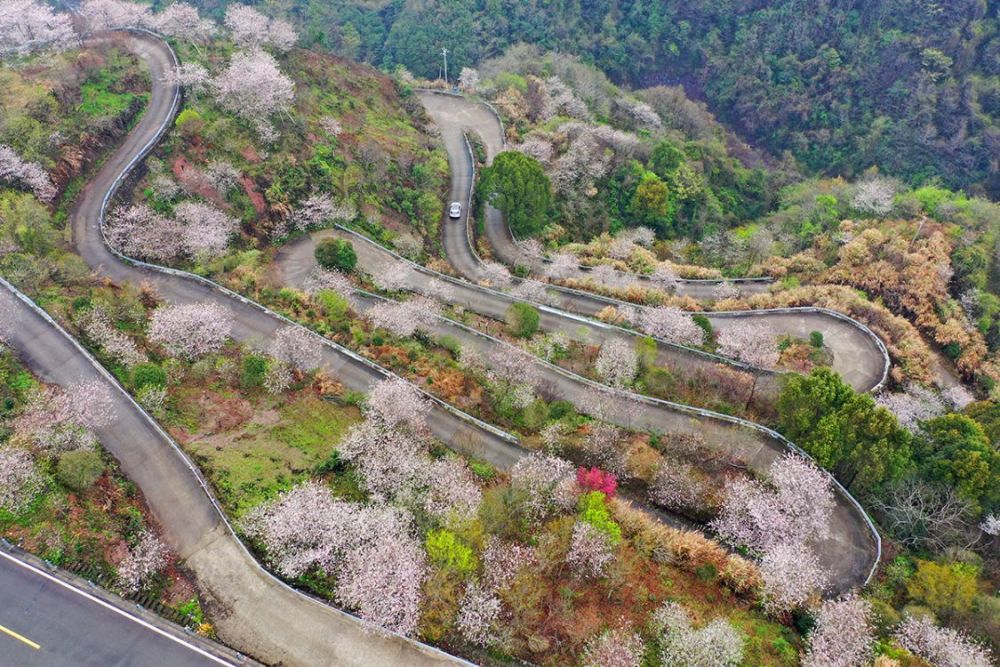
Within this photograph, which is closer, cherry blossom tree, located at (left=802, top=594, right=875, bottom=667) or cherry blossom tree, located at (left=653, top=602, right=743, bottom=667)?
cherry blossom tree, located at (left=653, top=602, right=743, bottom=667)

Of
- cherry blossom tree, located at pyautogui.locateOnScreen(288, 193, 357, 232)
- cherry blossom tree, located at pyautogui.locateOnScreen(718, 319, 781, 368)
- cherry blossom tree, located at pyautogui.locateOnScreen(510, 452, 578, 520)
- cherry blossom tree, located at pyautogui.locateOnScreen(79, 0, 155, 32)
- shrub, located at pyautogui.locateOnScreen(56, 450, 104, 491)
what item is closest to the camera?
shrub, located at pyautogui.locateOnScreen(56, 450, 104, 491)

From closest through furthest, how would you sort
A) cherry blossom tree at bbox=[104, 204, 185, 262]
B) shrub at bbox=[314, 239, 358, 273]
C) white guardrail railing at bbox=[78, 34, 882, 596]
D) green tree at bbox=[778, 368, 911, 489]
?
white guardrail railing at bbox=[78, 34, 882, 596]
green tree at bbox=[778, 368, 911, 489]
cherry blossom tree at bbox=[104, 204, 185, 262]
shrub at bbox=[314, 239, 358, 273]

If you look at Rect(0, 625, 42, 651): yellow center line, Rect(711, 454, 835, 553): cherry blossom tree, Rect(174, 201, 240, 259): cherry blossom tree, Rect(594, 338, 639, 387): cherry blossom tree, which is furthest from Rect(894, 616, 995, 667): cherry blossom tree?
Rect(174, 201, 240, 259): cherry blossom tree

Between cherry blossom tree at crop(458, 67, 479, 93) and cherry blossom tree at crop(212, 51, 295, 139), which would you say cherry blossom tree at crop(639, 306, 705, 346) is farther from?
cherry blossom tree at crop(458, 67, 479, 93)

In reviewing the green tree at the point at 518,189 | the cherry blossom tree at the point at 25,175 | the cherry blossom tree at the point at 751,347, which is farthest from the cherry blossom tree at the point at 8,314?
the cherry blossom tree at the point at 751,347

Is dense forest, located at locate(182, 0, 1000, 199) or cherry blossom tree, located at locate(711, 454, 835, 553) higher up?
dense forest, located at locate(182, 0, 1000, 199)

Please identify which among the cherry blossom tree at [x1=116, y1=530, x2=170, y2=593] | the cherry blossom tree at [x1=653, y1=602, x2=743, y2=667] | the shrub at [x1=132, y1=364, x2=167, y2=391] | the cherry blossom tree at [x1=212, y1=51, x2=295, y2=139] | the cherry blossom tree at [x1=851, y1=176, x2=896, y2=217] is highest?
the cherry blossom tree at [x1=212, y1=51, x2=295, y2=139]

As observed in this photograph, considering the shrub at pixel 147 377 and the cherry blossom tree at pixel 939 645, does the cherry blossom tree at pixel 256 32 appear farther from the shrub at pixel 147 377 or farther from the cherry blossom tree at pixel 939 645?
the cherry blossom tree at pixel 939 645

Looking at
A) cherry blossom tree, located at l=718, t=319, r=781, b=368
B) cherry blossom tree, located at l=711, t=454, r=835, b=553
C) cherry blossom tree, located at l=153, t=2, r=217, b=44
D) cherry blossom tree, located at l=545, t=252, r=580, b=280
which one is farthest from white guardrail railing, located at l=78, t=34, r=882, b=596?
cherry blossom tree, located at l=153, t=2, r=217, b=44
